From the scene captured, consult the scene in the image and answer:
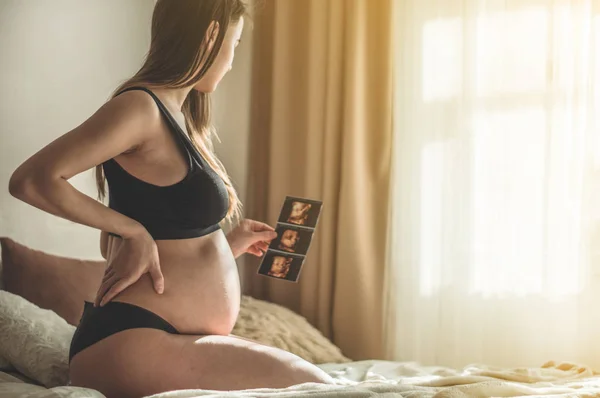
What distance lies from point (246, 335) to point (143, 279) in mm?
1105

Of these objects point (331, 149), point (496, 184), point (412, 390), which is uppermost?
point (331, 149)

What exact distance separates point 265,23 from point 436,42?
30.9 inches

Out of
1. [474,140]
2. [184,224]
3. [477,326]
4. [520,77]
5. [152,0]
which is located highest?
[152,0]

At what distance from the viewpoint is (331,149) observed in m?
2.91

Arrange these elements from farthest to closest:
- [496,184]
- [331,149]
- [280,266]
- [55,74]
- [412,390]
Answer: [331,149] < [496,184] < [55,74] < [280,266] < [412,390]

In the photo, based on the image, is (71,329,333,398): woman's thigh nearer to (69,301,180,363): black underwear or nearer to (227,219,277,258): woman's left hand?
(69,301,180,363): black underwear

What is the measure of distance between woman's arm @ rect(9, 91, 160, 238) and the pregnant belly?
0.32ft

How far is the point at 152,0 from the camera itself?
2.70 m

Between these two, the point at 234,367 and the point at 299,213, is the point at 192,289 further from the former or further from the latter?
the point at 299,213

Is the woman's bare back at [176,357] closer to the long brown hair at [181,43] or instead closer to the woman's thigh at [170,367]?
the woman's thigh at [170,367]

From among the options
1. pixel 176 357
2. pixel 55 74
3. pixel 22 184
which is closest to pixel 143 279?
pixel 176 357

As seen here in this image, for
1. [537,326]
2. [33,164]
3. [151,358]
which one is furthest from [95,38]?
[537,326]

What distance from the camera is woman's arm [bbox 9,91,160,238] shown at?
1266 millimetres

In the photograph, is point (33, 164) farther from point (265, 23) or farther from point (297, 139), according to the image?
point (265, 23)
